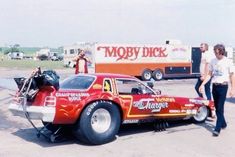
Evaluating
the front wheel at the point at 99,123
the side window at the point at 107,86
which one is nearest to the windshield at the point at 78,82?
the side window at the point at 107,86

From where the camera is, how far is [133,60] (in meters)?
26.8

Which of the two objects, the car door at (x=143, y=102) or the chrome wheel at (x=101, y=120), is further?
the car door at (x=143, y=102)

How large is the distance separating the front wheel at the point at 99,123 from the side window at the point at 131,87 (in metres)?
0.51

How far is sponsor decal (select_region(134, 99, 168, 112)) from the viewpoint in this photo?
823 cm

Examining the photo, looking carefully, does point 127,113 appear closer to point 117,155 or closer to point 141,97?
point 141,97

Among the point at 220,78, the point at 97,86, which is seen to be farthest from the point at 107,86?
the point at 220,78

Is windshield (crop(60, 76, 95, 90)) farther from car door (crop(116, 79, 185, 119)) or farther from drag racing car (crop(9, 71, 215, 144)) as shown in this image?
car door (crop(116, 79, 185, 119))

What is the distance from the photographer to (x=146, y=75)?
88.9ft

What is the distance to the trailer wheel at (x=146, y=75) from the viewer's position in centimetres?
2691

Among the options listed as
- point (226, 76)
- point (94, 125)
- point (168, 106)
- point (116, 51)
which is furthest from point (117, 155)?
point (116, 51)

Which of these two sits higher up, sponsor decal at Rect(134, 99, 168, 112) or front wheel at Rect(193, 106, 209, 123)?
sponsor decal at Rect(134, 99, 168, 112)

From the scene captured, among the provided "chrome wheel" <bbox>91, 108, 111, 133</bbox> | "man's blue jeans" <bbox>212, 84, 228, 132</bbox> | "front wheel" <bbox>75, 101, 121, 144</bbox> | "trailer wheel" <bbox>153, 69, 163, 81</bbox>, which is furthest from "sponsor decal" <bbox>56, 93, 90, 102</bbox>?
"trailer wheel" <bbox>153, 69, 163, 81</bbox>

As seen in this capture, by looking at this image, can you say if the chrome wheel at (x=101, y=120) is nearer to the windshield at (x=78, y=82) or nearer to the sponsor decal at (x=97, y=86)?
the sponsor decal at (x=97, y=86)

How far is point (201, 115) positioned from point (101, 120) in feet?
9.86
